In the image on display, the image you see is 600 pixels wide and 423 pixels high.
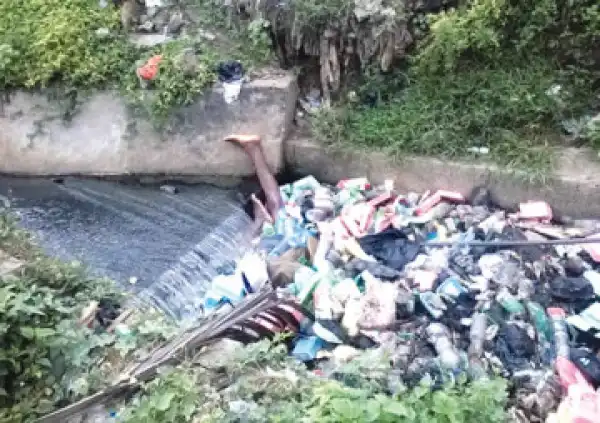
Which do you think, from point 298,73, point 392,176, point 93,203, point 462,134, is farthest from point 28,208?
point 462,134

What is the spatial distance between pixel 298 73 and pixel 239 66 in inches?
19.8

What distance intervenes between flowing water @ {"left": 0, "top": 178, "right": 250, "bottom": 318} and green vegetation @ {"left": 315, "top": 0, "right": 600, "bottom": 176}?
1.35m

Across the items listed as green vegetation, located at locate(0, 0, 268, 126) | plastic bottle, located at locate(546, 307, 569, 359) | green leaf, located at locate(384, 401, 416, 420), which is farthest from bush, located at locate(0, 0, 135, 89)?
green leaf, located at locate(384, 401, 416, 420)

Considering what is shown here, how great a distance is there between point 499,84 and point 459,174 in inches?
29.1

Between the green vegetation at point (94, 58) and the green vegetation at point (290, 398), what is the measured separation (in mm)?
3123

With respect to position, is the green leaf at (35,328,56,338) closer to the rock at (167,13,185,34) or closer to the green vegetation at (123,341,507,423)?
the green vegetation at (123,341,507,423)

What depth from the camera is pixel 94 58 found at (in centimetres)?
608

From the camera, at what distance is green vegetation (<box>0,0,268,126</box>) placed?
596 cm

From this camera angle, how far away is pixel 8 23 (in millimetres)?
6234

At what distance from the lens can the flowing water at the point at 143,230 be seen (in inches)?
197

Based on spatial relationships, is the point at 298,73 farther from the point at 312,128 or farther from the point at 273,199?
the point at 273,199

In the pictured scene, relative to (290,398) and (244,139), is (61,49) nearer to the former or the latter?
(244,139)

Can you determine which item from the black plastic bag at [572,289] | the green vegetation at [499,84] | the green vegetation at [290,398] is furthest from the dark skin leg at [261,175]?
the green vegetation at [290,398]

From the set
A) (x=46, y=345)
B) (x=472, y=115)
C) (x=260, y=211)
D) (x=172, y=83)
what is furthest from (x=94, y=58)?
(x=46, y=345)
